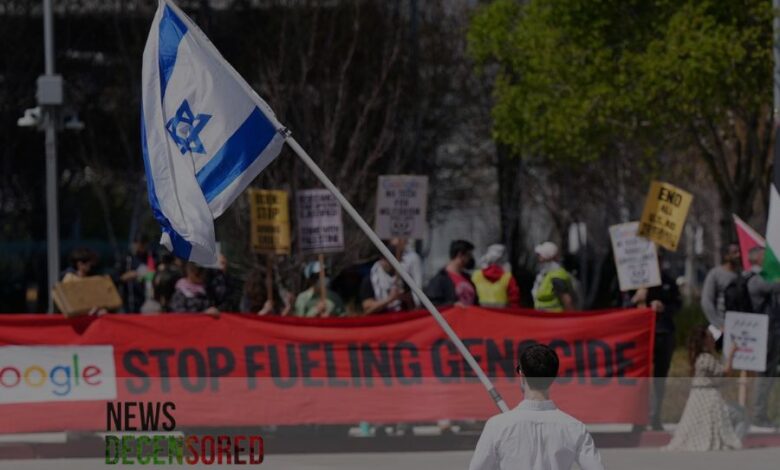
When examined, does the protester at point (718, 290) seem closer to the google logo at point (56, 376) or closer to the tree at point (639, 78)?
the google logo at point (56, 376)

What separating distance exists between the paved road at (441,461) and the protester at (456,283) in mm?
1619

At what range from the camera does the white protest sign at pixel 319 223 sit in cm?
1720

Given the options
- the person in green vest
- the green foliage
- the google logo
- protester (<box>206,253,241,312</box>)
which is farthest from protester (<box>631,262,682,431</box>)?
the green foliage

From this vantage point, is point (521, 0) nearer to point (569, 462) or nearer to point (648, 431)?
point (648, 431)

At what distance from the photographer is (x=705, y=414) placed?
1486 cm

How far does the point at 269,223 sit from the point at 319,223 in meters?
0.50

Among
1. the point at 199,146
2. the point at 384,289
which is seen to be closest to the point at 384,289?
the point at 384,289

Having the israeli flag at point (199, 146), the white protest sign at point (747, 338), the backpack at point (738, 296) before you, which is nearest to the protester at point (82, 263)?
the white protest sign at point (747, 338)

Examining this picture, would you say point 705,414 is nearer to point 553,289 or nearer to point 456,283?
point 553,289

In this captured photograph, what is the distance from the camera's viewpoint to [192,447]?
14156mm

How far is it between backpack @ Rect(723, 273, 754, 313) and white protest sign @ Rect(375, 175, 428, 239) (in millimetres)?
Answer: 3070

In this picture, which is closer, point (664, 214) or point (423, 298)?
point (423, 298)

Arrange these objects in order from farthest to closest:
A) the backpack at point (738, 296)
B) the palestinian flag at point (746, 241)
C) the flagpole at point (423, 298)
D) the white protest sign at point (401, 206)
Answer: the white protest sign at point (401, 206)
the palestinian flag at point (746, 241)
the backpack at point (738, 296)
the flagpole at point (423, 298)

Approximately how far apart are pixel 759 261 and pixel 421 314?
144 inches
